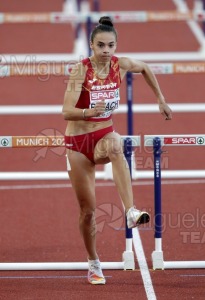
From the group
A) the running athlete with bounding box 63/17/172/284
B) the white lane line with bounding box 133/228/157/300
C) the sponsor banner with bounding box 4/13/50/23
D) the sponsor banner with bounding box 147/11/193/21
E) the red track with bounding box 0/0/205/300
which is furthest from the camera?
the sponsor banner with bounding box 147/11/193/21

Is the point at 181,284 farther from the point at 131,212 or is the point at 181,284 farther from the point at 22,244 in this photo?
the point at 22,244

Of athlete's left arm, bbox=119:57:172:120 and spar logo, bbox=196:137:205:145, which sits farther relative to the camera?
spar logo, bbox=196:137:205:145

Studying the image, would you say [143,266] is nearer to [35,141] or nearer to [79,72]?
[35,141]

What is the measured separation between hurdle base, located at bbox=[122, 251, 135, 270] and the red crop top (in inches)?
51.4

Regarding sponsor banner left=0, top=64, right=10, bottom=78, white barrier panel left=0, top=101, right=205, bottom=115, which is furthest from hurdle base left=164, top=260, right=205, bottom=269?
white barrier panel left=0, top=101, right=205, bottom=115

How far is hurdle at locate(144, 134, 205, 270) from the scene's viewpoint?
8.94m

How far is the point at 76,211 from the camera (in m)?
11.4

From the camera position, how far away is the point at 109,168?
493 inches

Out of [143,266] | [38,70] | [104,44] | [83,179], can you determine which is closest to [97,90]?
[104,44]

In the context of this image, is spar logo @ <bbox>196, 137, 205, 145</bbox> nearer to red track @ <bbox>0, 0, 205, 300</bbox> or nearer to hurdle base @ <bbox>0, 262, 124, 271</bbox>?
red track @ <bbox>0, 0, 205, 300</bbox>

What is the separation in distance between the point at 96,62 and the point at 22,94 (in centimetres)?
843

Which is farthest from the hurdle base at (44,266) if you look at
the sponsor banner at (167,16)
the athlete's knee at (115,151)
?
the sponsor banner at (167,16)

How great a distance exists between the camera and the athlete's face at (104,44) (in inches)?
327

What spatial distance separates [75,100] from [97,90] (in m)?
0.21
